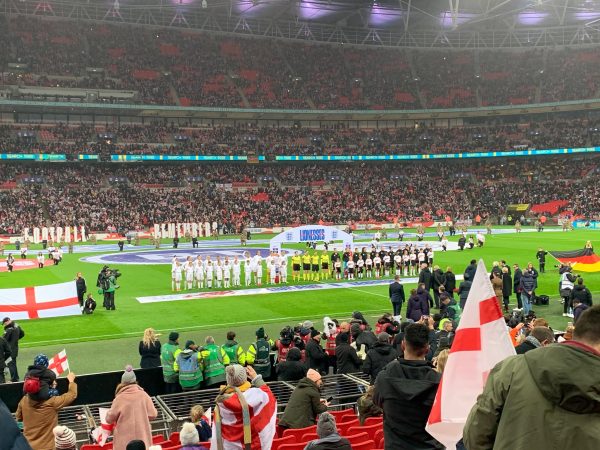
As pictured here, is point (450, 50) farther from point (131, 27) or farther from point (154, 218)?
point (154, 218)

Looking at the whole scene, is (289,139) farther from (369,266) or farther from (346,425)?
(346,425)

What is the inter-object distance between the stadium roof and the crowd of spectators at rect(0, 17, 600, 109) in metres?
1.33

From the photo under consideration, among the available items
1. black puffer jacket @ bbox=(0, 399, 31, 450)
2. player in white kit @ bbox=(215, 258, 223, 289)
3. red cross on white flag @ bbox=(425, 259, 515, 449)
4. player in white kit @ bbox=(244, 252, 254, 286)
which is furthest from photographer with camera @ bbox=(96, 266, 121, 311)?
black puffer jacket @ bbox=(0, 399, 31, 450)

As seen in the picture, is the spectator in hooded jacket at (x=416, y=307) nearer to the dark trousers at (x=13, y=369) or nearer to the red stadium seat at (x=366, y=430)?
the dark trousers at (x=13, y=369)

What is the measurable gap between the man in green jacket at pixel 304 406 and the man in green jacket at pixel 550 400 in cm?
491

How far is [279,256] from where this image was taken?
27.5 metres

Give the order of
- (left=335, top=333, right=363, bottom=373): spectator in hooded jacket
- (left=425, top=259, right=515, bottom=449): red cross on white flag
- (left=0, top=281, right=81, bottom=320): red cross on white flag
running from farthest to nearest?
1. (left=0, top=281, right=81, bottom=320): red cross on white flag
2. (left=335, top=333, right=363, bottom=373): spectator in hooded jacket
3. (left=425, top=259, right=515, bottom=449): red cross on white flag

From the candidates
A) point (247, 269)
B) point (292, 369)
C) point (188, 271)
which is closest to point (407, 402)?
point (292, 369)

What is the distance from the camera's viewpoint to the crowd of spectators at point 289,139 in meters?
63.3

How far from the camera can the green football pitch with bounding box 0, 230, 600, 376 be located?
682 inches

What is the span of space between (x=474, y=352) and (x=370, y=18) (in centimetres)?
7500

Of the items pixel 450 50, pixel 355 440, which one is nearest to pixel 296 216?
pixel 450 50

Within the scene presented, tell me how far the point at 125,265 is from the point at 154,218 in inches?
973

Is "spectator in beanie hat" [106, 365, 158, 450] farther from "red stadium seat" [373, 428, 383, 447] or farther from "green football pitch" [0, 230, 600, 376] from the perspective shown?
"green football pitch" [0, 230, 600, 376]
